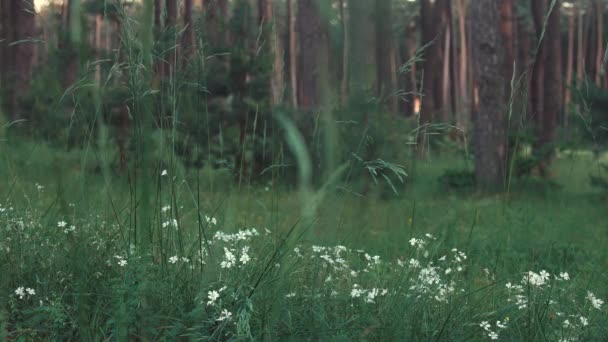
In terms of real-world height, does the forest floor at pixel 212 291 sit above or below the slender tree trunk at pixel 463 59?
below

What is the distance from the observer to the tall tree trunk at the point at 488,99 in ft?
37.8

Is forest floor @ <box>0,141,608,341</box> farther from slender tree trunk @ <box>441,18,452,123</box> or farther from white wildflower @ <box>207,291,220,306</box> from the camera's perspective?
slender tree trunk @ <box>441,18,452,123</box>

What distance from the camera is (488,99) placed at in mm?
11820

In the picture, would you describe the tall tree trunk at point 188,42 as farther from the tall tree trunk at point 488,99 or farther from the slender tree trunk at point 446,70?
the slender tree trunk at point 446,70

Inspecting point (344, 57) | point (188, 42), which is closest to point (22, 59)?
point (188, 42)

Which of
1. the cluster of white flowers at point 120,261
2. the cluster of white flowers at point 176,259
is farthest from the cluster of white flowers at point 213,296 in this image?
the cluster of white flowers at point 120,261

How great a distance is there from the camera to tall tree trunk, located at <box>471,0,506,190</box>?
1151 cm

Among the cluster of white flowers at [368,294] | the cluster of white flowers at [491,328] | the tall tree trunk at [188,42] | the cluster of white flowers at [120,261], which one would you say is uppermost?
the tall tree trunk at [188,42]

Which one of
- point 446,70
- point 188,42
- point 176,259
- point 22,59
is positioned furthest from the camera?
point 446,70

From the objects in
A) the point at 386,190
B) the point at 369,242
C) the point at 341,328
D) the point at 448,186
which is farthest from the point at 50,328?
the point at 448,186

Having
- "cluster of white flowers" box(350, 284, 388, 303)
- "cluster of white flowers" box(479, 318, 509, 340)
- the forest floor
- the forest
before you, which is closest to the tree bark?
the forest

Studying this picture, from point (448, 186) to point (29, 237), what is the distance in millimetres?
10358

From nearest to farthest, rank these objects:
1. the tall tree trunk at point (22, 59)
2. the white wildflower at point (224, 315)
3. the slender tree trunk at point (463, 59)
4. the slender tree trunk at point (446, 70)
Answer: the white wildflower at point (224, 315), the tall tree trunk at point (22, 59), the slender tree trunk at point (463, 59), the slender tree trunk at point (446, 70)

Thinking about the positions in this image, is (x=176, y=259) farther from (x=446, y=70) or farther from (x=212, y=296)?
(x=446, y=70)
